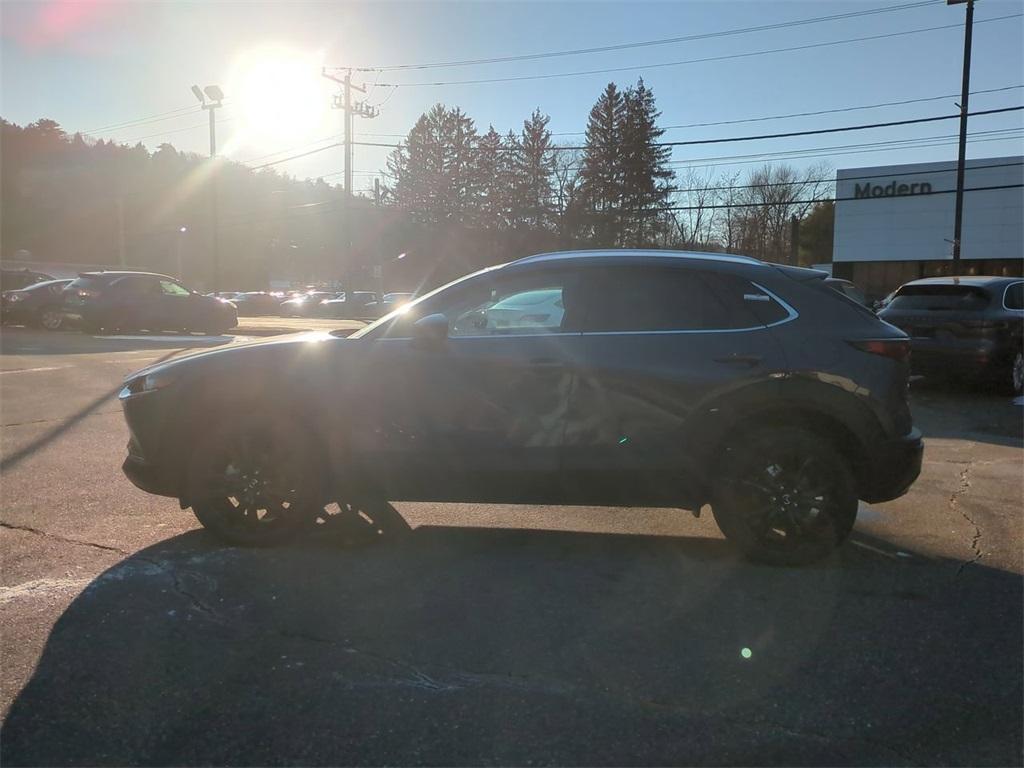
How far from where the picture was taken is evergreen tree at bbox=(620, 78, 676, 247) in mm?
48219

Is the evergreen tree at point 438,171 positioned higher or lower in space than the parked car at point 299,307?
higher

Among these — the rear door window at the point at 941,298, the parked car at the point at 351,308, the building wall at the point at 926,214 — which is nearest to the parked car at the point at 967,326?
the rear door window at the point at 941,298

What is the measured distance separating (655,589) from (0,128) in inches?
2583

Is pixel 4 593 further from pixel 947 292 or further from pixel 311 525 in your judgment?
pixel 947 292

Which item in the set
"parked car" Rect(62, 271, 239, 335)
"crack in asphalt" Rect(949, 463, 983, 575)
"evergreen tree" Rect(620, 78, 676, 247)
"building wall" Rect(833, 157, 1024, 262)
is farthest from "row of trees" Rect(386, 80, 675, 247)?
"crack in asphalt" Rect(949, 463, 983, 575)

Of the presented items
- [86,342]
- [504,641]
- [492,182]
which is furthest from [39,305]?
[492,182]

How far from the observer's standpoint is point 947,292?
11.1 m

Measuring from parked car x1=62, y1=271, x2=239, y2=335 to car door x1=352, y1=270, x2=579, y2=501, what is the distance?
1772 cm

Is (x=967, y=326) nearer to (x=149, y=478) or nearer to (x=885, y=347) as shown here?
(x=885, y=347)

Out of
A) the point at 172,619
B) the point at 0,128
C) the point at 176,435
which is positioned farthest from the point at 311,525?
the point at 0,128

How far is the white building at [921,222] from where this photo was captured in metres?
41.8

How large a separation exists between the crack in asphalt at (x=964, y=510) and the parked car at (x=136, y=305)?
18628 millimetres

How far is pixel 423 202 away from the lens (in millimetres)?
60875

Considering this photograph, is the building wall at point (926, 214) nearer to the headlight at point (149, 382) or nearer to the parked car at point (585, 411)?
the parked car at point (585, 411)
